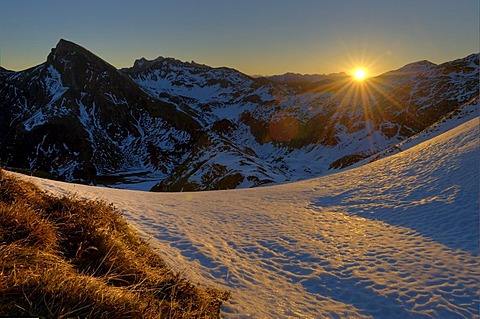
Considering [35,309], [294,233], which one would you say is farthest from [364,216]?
[35,309]

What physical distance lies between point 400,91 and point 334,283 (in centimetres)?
13122

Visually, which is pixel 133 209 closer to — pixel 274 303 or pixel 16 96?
pixel 274 303

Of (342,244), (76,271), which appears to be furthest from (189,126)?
(76,271)

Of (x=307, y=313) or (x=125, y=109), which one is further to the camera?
(x=125, y=109)

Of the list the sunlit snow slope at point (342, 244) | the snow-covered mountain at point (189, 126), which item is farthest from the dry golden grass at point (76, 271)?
the snow-covered mountain at point (189, 126)

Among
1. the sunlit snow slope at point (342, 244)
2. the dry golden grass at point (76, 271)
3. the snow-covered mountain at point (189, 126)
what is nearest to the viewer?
the dry golden grass at point (76, 271)

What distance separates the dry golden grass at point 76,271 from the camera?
3.13 m

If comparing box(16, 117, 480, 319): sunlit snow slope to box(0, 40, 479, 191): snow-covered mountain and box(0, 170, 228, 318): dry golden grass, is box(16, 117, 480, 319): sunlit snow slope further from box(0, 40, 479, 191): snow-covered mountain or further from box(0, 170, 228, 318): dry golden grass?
box(0, 40, 479, 191): snow-covered mountain

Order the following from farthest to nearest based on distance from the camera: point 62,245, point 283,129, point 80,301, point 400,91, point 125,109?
point 125,109
point 283,129
point 400,91
point 62,245
point 80,301

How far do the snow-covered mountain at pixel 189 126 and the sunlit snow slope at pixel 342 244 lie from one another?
82.2ft

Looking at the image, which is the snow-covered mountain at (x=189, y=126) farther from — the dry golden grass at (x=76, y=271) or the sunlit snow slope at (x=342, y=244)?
the dry golden grass at (x=76, y=271)

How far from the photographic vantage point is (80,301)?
3.19m

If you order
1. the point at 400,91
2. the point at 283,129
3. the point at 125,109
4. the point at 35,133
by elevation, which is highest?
the point at 400,91

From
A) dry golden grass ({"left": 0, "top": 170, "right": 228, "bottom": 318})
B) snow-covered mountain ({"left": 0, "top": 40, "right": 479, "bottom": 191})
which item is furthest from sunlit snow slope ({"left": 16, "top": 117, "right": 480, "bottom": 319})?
snow-covered mountain ({"left": 0, "top": 40, "right": 479, "bottom": 191})
